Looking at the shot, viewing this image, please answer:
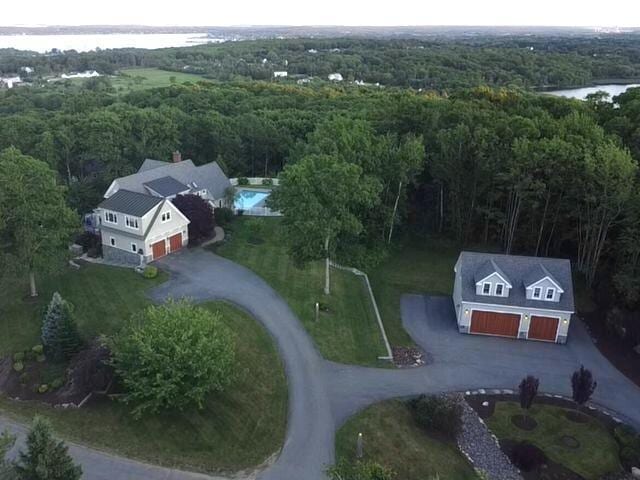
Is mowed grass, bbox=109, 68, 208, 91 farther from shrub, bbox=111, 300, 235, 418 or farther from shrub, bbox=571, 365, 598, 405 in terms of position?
shrub, bbox=571, 365, 598, 405

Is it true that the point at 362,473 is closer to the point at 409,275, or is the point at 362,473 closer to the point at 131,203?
the point at 409,275

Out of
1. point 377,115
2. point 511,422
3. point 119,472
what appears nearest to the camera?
point 119,472

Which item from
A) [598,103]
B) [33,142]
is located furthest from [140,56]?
[598,103]

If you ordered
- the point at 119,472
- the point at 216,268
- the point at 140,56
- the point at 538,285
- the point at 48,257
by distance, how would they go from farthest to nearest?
the point at 140,56, the point at 216,268, the point at 48,257, the point at 538,285, the point at 119,472

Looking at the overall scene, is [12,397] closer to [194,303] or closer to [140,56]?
Result: [194,303]

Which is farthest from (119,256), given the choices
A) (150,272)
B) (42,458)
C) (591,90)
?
(591,90)

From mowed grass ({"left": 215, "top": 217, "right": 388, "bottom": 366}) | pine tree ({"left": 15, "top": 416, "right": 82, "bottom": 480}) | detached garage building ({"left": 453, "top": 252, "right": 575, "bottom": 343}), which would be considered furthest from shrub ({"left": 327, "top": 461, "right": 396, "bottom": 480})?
detached garage building ({"left": 453, "top": 252, "right": 575, "bottom": 343})
